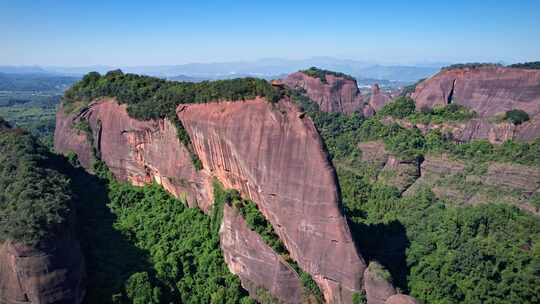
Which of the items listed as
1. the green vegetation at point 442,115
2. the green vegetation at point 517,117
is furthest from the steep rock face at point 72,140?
the green vegetation at point 517,117

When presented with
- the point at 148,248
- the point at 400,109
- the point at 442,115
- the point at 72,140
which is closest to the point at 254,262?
the point at 148,248

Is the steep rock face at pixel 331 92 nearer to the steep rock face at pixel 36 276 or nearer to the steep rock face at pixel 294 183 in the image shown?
the steep rock face at pixel 294 183

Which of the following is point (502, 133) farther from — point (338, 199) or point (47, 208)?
point (47, 208)

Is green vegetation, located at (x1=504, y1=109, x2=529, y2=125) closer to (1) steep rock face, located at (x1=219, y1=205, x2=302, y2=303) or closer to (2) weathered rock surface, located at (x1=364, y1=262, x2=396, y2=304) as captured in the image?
(2) weathered rock surface, located at (x1=364, y1=262, x2=396, y2=304)

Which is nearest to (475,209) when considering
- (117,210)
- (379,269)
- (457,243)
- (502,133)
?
(457,243)

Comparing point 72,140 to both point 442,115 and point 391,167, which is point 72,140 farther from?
point 442,115

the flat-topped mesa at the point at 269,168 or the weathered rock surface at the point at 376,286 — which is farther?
the flat-topped mesa at the point at 269,168
